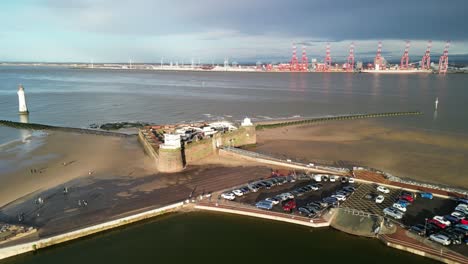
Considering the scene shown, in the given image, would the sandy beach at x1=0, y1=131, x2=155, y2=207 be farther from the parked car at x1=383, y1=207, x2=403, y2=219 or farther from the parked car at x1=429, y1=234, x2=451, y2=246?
the parked car at x1=429, y1=234, x2=451, y2=246

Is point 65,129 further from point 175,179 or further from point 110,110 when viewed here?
point 175,179

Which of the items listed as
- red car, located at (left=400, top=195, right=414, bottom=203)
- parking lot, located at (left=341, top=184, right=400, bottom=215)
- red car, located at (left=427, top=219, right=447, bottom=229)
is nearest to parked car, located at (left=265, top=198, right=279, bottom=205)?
parking lot, located at (left=341, top=184, right=400, bottom=215)

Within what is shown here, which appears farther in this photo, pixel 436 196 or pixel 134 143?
pixel 134 143

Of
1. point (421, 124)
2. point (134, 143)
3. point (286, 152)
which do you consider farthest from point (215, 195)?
point (421, 124)

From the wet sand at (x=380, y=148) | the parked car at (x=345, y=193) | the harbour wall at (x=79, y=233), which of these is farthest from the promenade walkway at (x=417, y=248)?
the harbour wall at (x=79, y=233)

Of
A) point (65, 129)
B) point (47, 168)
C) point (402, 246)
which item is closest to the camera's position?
point (402, 246)

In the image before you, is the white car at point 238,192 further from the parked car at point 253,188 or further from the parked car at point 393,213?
the parked car at point 393,213
